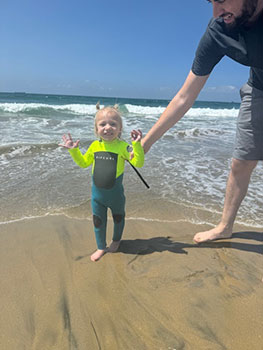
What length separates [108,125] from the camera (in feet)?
7.86

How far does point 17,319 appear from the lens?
5.58 feet

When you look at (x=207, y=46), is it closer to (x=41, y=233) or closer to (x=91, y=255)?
(x=91, y=255)

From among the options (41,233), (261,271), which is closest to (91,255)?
(41,233)

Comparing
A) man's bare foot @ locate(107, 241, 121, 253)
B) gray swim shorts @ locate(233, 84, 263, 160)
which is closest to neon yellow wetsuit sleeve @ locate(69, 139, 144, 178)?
man's bare foot @ locate(107, 241, 121, 253)

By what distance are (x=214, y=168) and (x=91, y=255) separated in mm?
3863

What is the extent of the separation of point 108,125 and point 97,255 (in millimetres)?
1217

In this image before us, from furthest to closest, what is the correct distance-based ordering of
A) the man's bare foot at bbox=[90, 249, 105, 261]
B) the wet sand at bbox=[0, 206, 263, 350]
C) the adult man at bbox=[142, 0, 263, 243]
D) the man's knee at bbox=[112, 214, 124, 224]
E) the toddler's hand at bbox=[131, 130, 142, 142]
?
the man's knee at bbox=[112, 214, 124, 224] → the man's bare foot at bbox=[90, 249, 105, 261] → the toddler's hand at bbox=[131, 130, 142, 142] → the adult man at bbox=[142, 0, 263, 243] → the wet sand at bbox=[0, 206, 263, 350]

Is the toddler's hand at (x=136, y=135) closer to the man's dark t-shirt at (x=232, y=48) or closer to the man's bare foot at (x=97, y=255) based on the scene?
the man's dark t-shirt at (x=232, y=48)

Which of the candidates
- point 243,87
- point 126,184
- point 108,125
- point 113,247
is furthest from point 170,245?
point 126,184

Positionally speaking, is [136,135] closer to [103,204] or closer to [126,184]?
[103,204]

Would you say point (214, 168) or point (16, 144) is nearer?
point (214, 168)

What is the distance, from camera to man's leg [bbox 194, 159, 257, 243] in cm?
254

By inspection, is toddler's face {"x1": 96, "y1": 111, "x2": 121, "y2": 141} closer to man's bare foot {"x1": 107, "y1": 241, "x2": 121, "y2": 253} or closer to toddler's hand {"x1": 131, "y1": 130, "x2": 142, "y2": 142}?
toddler's hand {"x1": 131, "y1": 130, "x2": 142, "y2": 142}

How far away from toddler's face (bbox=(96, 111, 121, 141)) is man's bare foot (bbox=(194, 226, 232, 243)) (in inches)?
54.3
